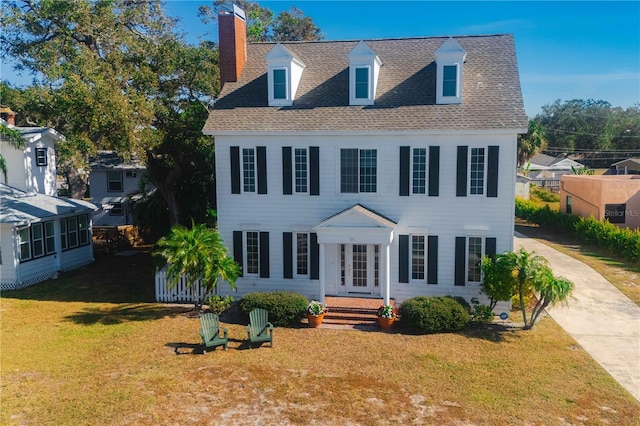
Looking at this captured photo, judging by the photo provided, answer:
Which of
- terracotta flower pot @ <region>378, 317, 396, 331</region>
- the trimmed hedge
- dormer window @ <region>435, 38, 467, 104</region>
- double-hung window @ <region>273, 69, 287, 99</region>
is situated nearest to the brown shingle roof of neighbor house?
dormer window @ <region>435, 38, 467, 104</region>

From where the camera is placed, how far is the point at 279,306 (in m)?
17.6

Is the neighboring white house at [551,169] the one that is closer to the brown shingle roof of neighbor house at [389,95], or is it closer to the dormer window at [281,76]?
the brown shingle roof of neighbor house at [389,95]

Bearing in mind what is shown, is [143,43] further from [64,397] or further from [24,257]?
[64,397]

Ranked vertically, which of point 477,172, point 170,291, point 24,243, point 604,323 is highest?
point 477,172

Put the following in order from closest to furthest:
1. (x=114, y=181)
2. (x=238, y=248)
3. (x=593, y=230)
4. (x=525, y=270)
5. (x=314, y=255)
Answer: (x=525, y=270), (x=314, y=255), (x=238, y=248), (x=593, y=230), (x=114, y=181)

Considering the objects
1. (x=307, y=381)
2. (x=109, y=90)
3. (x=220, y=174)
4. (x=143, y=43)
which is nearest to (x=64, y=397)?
(x=307, y=381)

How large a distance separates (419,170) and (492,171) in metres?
2.65

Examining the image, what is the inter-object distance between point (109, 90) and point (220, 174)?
19.3 feet

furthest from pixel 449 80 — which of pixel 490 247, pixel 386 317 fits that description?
pixel 386 317

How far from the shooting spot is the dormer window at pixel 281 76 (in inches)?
780

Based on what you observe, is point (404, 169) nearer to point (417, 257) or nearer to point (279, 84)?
point (417, 257)

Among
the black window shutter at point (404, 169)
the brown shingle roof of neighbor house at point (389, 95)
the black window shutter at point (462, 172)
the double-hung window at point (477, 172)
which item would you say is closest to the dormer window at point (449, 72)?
the brown shingle roof of neighbor house at point (389, 95)

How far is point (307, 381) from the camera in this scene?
13164 millimetres

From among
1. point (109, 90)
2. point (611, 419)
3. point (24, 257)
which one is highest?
point (109, 90)
